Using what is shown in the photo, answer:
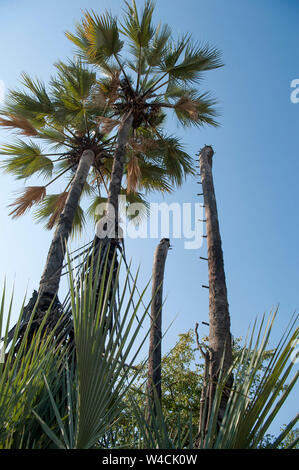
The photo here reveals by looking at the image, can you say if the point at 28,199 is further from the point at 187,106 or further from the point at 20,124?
the point at 187,106

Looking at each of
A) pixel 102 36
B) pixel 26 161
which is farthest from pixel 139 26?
pixel 26 161

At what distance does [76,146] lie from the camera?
633 centimetres

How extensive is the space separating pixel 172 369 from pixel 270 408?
1026 cm

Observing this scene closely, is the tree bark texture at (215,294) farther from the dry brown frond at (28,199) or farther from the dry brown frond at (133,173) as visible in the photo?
the dry brown frond at (28,199)

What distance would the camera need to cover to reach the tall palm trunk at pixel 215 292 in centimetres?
344

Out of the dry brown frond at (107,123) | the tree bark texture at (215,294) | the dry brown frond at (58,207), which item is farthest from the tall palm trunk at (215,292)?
the dry brown frond at (58,207)

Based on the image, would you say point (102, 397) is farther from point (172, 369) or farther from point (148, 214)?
point (172, 369)

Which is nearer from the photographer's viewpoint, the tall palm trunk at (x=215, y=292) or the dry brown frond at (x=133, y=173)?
the tall palm trunk at (x=215, y=292)

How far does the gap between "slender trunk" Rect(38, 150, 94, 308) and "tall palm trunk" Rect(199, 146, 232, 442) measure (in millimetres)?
1819

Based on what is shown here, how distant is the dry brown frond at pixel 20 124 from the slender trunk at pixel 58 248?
111 centimetres

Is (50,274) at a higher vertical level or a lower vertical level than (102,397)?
higher

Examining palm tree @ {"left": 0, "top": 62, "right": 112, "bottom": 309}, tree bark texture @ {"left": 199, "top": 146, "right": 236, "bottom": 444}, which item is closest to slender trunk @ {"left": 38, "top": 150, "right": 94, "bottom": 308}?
palm tree @ {"left": 0, "top": 62, "right": 112, "bottom": 309}

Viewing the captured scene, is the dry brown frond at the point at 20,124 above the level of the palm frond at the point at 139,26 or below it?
below
